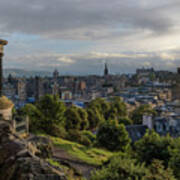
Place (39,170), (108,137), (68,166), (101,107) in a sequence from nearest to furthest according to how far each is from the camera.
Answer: (39,170)
(68,166)
(108,137)
(101,107)

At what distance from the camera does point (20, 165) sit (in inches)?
281

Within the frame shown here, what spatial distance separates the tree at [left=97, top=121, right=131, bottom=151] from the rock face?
69.0 feet

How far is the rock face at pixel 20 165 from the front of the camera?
6.80 meters

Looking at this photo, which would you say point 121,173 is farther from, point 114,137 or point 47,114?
point 47,114

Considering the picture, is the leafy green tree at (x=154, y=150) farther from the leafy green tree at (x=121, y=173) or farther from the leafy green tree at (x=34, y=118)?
the leafy green tree at (x=34, y=118)

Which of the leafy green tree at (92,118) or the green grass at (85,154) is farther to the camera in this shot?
the leafy green tree at (92,118)

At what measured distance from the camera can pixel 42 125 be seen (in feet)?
107

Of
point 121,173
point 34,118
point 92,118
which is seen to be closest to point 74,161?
point 121,173

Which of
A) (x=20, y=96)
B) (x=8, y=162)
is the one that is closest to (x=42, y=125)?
(x=8, y=162)

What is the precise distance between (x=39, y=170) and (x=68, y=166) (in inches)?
258

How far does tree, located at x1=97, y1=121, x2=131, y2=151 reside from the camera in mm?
28531

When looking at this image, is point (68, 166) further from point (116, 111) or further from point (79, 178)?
point (116, 111)

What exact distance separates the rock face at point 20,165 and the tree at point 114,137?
2104 cm

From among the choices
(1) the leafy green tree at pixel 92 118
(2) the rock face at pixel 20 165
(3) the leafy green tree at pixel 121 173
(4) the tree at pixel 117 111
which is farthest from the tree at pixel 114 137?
(4) the tree at pixel 117 111
